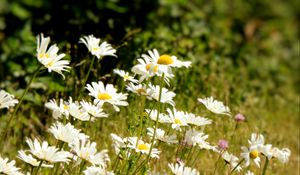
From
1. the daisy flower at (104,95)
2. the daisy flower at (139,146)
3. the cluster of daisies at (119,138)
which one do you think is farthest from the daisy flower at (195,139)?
the daisy flower at (104,95)

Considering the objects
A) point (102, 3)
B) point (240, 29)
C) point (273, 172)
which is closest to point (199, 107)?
point (273, 172)

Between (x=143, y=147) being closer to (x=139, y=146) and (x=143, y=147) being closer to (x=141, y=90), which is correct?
(x=139, y=146)

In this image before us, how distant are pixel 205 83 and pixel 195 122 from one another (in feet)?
4.99

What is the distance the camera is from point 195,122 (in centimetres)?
222

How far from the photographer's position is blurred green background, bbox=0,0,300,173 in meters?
3.59

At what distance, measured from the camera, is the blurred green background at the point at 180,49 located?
359 cm

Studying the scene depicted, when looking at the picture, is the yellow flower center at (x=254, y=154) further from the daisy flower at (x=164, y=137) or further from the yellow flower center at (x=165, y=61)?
the yellow flower center at (x=165, y=61)

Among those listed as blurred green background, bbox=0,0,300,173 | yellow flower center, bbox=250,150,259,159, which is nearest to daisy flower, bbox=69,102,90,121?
yellow flower center, bbox=250,150,259,159

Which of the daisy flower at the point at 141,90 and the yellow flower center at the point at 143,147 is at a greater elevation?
the daisy flower at the point at 141,90

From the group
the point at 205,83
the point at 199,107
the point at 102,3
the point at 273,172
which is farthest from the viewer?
the point at 102,3

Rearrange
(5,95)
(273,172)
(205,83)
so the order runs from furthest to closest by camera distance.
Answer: (205,83)
(273,172)
(5,95)

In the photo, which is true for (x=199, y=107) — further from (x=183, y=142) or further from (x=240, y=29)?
(x=240, y=29)

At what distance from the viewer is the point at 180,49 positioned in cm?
Result: 409

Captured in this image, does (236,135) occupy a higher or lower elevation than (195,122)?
higher
